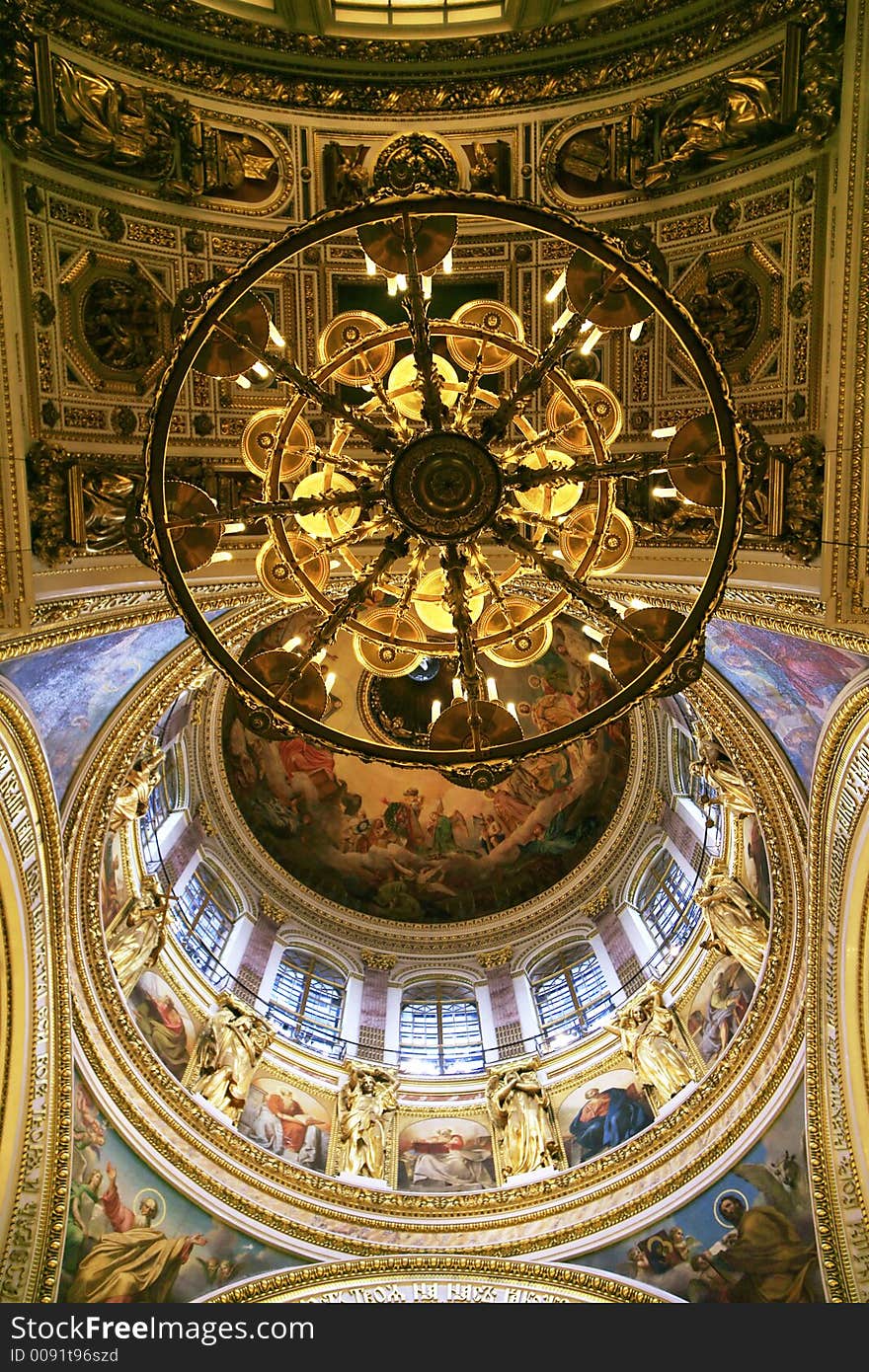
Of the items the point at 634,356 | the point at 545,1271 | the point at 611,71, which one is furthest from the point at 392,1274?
the point at 611,71

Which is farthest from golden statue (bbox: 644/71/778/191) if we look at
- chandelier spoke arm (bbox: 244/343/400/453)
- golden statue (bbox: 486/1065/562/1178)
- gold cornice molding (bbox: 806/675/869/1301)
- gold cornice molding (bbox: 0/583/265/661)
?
golden statue (bbox: 486/1065/562/1178)

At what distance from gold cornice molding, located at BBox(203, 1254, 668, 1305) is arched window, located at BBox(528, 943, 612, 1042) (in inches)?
162

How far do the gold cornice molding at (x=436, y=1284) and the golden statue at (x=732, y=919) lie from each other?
173 inches

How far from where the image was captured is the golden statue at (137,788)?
14.0 m

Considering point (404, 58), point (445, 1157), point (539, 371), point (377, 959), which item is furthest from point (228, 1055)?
point (404, 58)

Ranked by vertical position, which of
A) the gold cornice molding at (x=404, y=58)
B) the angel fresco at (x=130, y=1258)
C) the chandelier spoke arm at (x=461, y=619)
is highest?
the gold cornice molding at (x=404, y=58)

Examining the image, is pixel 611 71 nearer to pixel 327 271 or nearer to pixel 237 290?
pixel 327 271

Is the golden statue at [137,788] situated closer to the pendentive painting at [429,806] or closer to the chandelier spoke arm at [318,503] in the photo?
the pendentive painting at [429,806]

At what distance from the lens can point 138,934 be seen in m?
14.9

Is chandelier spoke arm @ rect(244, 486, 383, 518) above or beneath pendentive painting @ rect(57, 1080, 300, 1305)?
above

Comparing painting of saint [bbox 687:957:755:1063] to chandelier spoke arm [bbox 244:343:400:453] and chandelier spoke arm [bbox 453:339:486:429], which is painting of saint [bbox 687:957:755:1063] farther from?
chandelier spoke arm [bbox 244:343:400:453]

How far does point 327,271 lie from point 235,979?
11350mm

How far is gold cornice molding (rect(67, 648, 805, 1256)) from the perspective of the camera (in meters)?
13.4

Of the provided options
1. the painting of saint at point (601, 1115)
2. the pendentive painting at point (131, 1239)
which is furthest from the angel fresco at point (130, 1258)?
the painting of saint at point (601, 1115)
